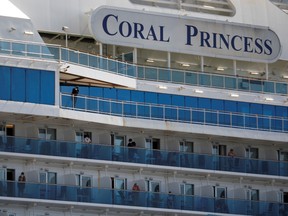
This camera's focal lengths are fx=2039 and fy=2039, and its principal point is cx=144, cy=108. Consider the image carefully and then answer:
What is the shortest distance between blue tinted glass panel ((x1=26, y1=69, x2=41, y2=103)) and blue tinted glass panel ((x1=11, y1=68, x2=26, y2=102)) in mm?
218

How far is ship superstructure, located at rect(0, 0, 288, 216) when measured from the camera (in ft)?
303

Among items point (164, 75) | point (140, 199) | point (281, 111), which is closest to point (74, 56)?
point (164, 75)

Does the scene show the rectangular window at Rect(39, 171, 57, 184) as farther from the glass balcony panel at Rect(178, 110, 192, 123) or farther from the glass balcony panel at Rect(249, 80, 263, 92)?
the glass balcony panel at Rect(249, 80, 263, 92)

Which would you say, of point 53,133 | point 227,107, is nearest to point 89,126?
point 53,133

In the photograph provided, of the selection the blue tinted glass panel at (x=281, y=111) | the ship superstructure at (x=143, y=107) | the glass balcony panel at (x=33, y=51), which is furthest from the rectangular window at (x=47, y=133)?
the blue tinted glass panel at (x=281, y=111)

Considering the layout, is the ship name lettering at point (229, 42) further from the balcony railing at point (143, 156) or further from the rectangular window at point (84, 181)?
the rectangular window at point (84, 181)

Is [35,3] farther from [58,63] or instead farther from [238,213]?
[238,213]

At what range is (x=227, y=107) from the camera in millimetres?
100125

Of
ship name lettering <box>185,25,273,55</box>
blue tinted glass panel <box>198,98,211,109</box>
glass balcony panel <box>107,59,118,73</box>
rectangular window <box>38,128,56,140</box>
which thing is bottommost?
rectangular window <box>38,128,56,140</box>

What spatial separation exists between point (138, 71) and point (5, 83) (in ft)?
29.2

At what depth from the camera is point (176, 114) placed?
97.8 m

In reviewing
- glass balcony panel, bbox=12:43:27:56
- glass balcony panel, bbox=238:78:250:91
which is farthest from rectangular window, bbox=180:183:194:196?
glass balcony panel, bbox=12:43:27:56

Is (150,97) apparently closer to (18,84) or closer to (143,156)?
(143,156)

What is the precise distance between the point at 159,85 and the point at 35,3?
724 cm
